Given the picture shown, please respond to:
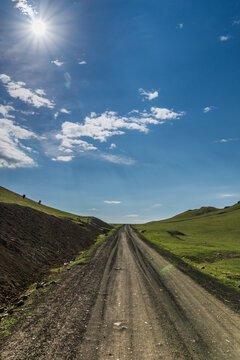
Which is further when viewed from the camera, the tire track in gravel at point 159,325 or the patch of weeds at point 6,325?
the patch of weeds at point 6,325

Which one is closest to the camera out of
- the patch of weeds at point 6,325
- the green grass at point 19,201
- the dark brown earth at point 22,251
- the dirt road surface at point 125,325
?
the dirt road surface at point 125,325

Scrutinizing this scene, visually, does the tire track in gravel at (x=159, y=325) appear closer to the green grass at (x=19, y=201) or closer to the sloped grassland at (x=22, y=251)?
the sloped grassland at (x=22, y=251)

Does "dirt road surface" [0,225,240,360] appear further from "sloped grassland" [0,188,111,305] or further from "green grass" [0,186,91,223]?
"green grass" [0,186,91,223]

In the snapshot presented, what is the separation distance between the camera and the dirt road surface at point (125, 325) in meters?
6.16

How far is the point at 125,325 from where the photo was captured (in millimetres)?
7848

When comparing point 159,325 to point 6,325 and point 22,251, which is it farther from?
point 22,251

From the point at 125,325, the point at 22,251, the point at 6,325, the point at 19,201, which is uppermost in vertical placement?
the point at 19,201

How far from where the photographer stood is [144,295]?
11.4m

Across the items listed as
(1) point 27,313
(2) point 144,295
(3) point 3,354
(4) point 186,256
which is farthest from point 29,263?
(4) point 186,256

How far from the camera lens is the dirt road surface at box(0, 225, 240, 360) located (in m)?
6.16

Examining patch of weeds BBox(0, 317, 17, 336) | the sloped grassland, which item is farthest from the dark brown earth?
patch of weeds BBox(0, 317, 17, 336)

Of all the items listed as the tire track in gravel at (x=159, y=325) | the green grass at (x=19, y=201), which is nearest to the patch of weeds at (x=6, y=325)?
the tire track in gravel at (x=159, y=325)

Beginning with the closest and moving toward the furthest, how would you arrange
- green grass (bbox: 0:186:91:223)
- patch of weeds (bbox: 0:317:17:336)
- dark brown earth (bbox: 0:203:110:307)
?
Result: patch of weeds (bbox: 0:317:17:336), dark brown earth (bbox: 0:203:110:307), green grass (bbox: 0:186:91:223)

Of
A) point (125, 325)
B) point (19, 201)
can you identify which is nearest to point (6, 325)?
point (125, 325)
